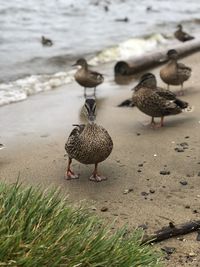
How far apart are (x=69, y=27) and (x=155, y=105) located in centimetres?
1467

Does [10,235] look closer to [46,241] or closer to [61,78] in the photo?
[46,241]

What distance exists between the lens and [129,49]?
18875 mm

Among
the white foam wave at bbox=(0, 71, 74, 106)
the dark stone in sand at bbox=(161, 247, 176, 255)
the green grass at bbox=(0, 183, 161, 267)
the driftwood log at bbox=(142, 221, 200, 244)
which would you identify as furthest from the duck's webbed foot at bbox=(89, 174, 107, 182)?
the white foam wave at bbox=(0, 71, 74, 106)

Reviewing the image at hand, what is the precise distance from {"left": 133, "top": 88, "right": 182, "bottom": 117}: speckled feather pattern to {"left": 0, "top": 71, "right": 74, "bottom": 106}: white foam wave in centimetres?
338

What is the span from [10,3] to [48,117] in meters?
20.1

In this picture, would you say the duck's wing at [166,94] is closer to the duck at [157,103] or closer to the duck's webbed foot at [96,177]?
the duck at [157,103]

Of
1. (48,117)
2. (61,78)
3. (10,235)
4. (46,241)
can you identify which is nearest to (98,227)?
(46,241)

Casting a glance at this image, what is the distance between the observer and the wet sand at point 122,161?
5.56 m

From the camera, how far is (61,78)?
46.0 feet

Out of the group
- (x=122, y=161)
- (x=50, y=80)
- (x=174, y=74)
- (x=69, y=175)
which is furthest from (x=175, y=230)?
(x=50, y=80)

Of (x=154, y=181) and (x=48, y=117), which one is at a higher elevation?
(x=154, y=181)

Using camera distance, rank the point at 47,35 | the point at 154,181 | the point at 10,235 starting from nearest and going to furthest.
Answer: the point at 10,235, the point at 154,181, the point at 47,35

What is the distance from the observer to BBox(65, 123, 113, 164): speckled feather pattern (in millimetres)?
6398

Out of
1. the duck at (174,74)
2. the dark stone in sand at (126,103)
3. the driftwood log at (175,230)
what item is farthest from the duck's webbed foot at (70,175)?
the duck at (174,74)
